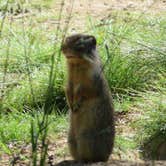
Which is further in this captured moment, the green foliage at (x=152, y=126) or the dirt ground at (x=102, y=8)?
the dirt ground at (x=102, y=8)

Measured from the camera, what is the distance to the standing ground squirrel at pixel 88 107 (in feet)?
17.2

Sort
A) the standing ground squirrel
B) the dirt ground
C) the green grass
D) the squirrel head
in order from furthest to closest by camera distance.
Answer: the dirt ground, the green grass, the standing ground squirrel, the squirrel head

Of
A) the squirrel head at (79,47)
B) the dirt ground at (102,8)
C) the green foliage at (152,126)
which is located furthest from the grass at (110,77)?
the squirrel head at (79,47)

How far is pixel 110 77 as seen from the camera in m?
7.31

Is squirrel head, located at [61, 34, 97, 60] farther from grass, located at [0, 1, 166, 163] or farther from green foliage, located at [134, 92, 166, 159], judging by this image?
green foliage, located at [134, 92, 166, 159]

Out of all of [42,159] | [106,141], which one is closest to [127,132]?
[106,141]

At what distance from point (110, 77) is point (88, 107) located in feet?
6.59

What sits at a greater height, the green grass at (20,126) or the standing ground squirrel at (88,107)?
the standing ground squirrel at (88,107)

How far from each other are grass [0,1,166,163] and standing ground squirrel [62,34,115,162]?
0.87 m

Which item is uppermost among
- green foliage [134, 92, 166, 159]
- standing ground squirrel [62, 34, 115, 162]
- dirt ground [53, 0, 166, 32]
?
dirt ground [53, 0, 166, 32]

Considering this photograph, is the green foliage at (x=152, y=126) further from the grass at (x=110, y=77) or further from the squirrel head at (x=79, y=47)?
the squirrel head at (x=79, y=47)

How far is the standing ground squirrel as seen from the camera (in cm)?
525

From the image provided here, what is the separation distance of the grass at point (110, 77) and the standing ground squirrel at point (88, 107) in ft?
2.84

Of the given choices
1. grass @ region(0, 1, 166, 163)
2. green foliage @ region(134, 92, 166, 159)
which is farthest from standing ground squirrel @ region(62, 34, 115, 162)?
green foliage @ region(134, 92, 166, 159)
